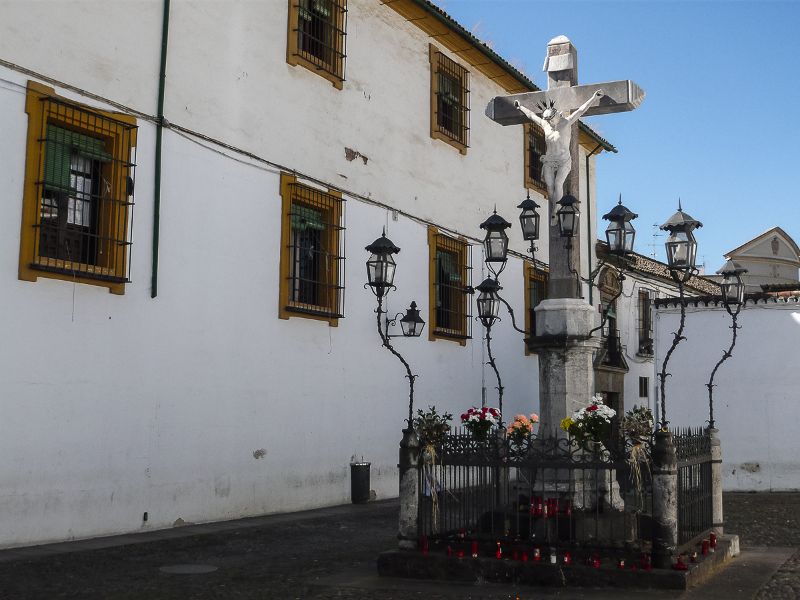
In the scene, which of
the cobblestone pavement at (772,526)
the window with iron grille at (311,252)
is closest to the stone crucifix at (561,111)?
the cobblestone pavement at (772,526)

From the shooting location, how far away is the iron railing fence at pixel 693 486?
7.63 m

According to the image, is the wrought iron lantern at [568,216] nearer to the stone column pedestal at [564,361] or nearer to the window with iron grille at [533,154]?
the stone column pedestal at [564,361]

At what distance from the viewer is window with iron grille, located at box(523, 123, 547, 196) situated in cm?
1939

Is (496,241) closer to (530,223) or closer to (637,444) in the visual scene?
(530,223)

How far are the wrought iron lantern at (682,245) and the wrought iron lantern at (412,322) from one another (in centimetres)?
566

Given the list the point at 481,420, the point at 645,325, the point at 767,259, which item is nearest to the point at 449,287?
the point at 481,420

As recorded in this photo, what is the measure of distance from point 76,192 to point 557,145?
15.8 ft

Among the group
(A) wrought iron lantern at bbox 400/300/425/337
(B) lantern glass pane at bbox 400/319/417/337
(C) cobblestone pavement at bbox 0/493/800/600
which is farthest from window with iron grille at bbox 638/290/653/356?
(C) cobblestone pavement at bbox 0/493/800/600

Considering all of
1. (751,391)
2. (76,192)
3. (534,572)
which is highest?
(76,192)

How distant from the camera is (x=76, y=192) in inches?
377

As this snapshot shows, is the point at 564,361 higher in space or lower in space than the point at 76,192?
lower

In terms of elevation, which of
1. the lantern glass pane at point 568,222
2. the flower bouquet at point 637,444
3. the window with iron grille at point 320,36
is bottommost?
the flower bouquet at point 637,444

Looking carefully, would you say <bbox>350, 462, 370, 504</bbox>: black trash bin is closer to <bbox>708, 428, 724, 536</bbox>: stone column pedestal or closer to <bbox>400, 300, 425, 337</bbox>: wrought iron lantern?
<bbox>400, 300, 425, 337</bbox>: wrought iron lantern

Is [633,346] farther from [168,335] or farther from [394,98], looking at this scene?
[168,335]
